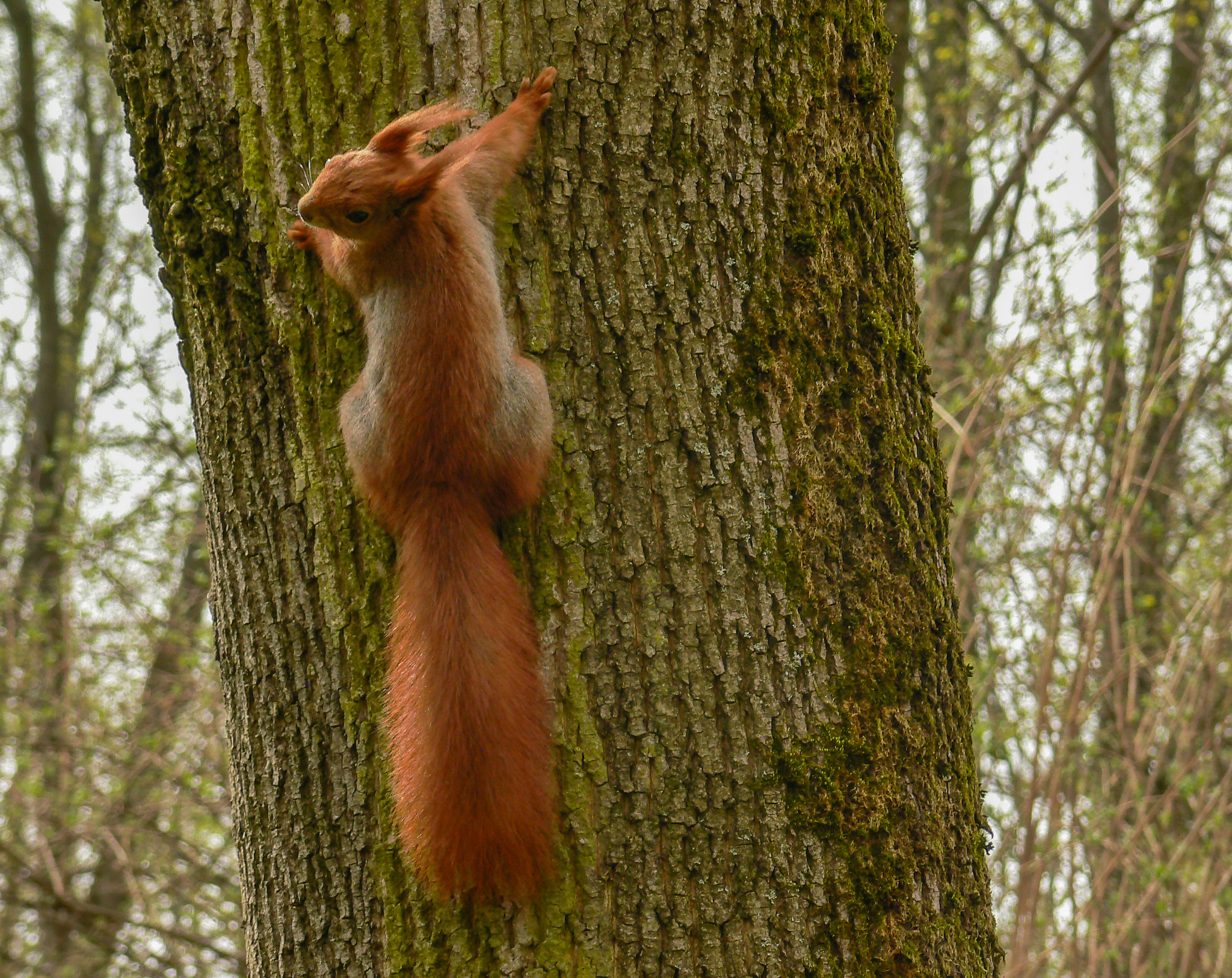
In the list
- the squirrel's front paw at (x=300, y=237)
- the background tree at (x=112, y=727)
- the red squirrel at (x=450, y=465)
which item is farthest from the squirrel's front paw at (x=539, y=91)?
the background tree at (x=112, y=727)

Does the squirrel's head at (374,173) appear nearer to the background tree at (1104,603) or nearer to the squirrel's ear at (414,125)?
the squirrel's ear at (414,125)

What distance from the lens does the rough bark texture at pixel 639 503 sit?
150 cm

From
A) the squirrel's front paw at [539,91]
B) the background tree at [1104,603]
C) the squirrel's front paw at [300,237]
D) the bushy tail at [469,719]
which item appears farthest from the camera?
the background tree at [1104,603]

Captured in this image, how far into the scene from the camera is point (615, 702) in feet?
4.99

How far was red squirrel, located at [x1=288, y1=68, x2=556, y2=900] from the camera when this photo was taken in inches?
60.2

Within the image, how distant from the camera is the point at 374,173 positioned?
1699 mm

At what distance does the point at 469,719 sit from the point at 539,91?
3.08ft

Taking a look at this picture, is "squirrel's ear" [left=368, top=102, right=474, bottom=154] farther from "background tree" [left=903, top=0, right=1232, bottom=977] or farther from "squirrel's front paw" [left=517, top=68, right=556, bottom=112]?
"background tree" [left=903, top=0, right=1232, bottom=977]

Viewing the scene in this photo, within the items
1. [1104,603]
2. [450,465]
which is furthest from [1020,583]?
[450,465]

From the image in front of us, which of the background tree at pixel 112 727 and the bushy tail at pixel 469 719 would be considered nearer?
the bushy tail at pixel 469 719

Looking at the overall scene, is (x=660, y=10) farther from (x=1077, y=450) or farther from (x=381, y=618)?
(x=1077, y=450)

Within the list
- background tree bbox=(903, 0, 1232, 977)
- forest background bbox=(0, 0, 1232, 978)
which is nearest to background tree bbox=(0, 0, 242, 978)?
forest background bbox=(0, 0, 1232, 978)

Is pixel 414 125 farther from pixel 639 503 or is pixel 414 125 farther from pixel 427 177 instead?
pixel 639 503

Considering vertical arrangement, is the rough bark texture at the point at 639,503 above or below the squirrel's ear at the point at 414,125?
below
